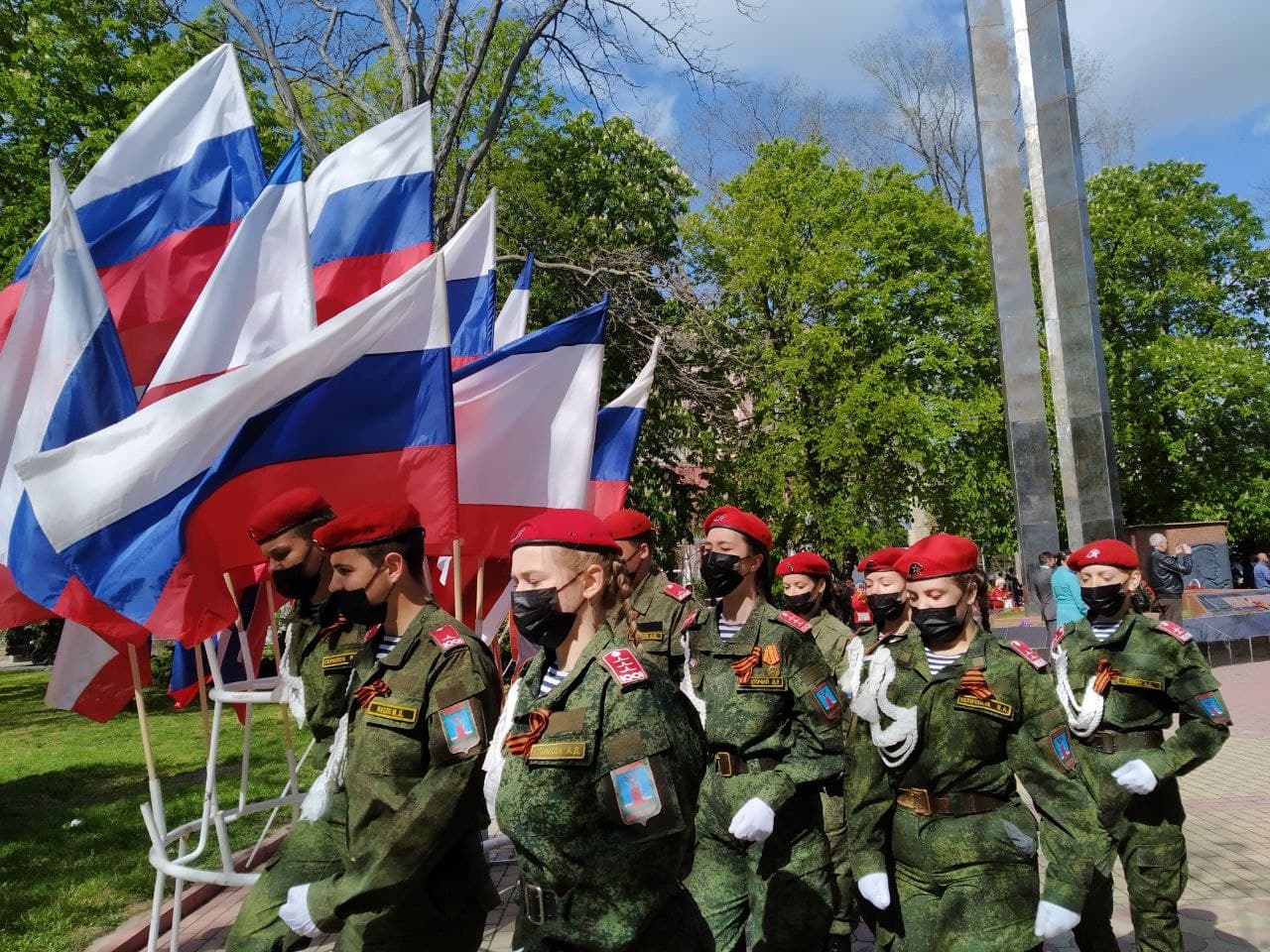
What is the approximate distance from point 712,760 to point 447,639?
1.69m

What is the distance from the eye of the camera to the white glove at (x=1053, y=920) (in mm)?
3559

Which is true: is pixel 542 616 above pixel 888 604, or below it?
above

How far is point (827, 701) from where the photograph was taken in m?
4.62

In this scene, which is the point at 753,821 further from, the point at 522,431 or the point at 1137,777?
the point at 522,431

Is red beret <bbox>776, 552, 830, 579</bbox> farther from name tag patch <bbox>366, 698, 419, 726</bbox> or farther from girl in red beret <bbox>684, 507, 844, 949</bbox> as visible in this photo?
name tag patch <bbox>366, 698, 419, 726</bbox>

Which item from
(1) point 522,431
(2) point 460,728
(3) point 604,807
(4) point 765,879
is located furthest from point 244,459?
(3) point 604,807

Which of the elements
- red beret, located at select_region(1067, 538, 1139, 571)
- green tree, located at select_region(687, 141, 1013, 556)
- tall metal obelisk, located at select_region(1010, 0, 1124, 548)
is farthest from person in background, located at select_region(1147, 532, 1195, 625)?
red beret, located at select_region(1067, 538, 1139, 571)

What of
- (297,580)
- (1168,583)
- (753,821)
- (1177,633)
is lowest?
(1168,583)

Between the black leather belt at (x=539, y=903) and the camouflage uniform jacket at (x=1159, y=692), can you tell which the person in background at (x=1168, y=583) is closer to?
the camouflage uniform jacket at (x=1159, y=692)

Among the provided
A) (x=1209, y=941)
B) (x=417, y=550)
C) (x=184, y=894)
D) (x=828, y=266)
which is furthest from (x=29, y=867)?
(x=828, y=266)

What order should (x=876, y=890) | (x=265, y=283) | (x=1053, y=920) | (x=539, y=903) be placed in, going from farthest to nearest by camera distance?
(x=265, y=283) < (x=876, y=890) < (x=1053, y=920) < (x=539, y=903)

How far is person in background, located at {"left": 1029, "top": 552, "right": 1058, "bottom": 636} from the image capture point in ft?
46.6

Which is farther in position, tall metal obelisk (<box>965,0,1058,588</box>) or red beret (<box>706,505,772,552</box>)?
tall metal obelisk (<box>965,0,1058,588</box>)

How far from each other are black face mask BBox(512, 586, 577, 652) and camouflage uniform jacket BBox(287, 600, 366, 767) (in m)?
1.33
